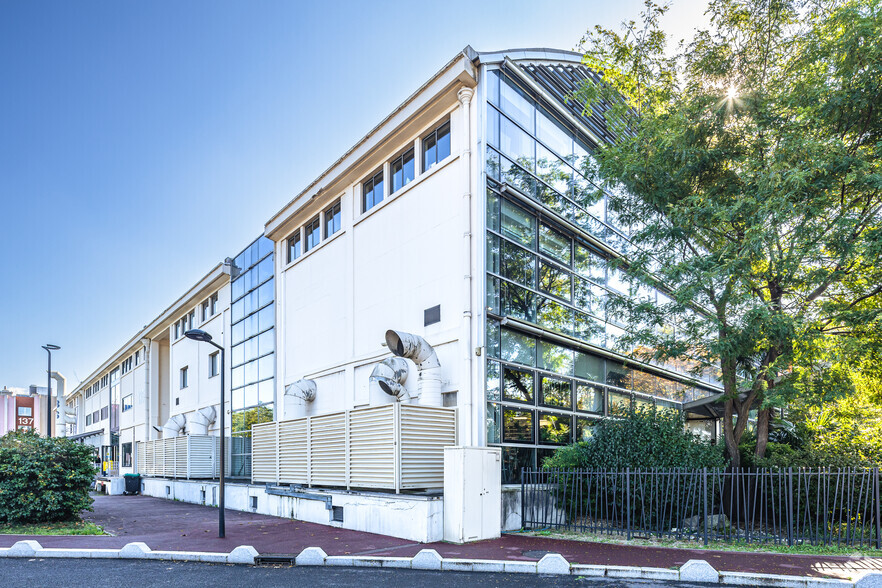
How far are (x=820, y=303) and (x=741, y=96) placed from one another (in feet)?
15.1

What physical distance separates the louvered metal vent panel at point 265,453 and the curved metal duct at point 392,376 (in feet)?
16.1

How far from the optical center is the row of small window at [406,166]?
54.0 ft

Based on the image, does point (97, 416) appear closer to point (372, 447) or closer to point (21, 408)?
point (21, 408)

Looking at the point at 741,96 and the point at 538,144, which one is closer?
the point at 741,96

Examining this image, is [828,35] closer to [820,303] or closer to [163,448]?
[820,303]

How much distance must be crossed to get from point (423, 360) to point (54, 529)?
8965 mm

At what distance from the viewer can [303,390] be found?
19969 mm

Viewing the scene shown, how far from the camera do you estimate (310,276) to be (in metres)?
21.7

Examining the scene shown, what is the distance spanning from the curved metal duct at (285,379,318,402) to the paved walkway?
12.7 ft

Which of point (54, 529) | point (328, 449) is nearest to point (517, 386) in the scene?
point (328, 449)

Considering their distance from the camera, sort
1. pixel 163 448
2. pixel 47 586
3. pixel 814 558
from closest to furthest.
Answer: pixel 47 586, pixel 814 558, pixel 163 448

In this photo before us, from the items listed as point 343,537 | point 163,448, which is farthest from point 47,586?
point 163,448

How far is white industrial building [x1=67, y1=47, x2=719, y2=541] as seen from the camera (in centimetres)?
1415

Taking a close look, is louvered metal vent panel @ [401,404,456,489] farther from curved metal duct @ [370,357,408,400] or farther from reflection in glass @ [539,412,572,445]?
reflection in glass @ [539,412,572,445]
